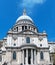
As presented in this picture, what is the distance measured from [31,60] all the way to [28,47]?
400 cm

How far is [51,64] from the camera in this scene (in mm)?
66500

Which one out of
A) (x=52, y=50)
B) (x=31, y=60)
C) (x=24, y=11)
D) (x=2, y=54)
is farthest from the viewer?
(x=24, y=11)

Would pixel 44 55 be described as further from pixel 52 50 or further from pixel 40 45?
pixel 52 50

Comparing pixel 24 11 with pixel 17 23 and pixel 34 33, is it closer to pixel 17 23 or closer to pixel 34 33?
pixel 17 23

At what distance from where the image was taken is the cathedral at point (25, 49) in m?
67.6

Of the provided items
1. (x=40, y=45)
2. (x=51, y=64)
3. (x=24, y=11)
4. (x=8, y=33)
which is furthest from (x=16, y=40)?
(x=24, y=11)

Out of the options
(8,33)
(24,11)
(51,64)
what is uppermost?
(24,11)

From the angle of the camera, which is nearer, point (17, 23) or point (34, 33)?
point (34, 33)

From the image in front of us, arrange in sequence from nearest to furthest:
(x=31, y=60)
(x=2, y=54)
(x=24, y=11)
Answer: (x=31, y=60) → (x=2, y=54) → (x=24, y=11)

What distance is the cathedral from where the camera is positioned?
6762cm

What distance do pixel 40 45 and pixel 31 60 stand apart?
7503mm

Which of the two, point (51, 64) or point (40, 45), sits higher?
point (40, 45)

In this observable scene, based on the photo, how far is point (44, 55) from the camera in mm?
70000

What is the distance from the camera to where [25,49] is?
67.6 metres
